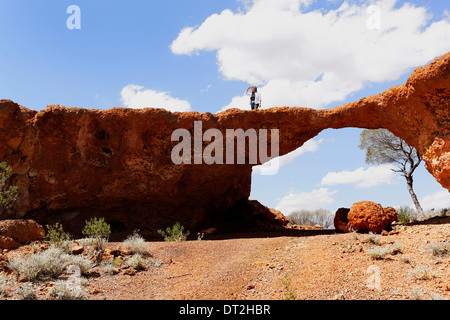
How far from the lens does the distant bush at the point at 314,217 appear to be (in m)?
26.2

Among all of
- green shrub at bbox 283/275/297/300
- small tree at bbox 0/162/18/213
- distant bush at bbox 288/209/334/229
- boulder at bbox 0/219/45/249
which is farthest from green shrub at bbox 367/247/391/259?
distant bush at bbox 288/209/334/229

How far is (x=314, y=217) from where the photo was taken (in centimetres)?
2686

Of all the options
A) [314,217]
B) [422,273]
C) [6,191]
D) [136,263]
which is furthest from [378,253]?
[314,217]

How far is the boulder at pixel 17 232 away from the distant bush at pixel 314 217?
2004cm

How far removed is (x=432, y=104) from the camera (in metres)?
10.1

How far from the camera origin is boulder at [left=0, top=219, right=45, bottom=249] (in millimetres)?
8199

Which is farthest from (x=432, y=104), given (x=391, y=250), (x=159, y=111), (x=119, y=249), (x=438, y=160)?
(x=119, y=249)

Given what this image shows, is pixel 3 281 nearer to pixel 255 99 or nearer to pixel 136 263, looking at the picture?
pixel 136 263

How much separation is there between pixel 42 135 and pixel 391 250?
12.1m

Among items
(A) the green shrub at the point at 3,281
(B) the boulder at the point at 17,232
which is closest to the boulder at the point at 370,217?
(A) the green shrub at the point at 3,281

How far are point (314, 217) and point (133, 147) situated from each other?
62.0 ft

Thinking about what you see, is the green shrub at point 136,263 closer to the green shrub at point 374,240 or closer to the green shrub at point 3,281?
the green shrub at point 3,281

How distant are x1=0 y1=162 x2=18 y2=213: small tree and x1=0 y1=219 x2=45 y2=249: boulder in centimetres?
181

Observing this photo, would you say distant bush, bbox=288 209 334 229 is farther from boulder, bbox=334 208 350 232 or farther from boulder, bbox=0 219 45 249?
boulder, bbox=0 219 45 249
